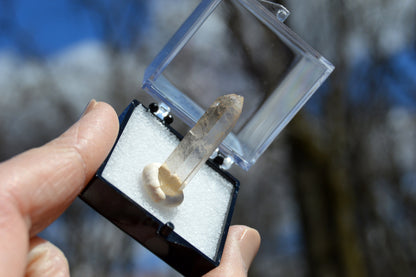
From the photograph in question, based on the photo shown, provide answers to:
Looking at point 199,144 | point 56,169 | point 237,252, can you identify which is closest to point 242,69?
point 199,144

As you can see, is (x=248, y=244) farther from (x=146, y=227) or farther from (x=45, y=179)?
(x=45, y=179)

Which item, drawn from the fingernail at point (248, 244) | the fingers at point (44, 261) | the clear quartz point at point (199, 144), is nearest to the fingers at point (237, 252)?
the fingernail at point (248, 244)

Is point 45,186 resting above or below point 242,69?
below

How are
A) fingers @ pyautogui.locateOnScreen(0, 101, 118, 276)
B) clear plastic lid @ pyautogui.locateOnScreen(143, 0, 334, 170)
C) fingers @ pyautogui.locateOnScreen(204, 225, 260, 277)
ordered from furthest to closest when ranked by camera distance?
clear plastic lid @ pyautogui.locateOnScreen(143, 0, 334, 170), fingers @ pyautogui.locateOnScreen(204, 225, 260, 277), fingers @ pyautogui.locateOnScreen(0, 101, 118, 276)

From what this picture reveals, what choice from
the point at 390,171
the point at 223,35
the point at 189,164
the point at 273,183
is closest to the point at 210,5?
the point at 223,35

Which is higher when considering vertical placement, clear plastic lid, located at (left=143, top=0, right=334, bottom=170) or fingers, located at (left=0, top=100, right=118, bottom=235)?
clear plastic lid, located at (left=143, top=0, right=334, bottom=170)

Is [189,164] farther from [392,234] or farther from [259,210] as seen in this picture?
[259,210]

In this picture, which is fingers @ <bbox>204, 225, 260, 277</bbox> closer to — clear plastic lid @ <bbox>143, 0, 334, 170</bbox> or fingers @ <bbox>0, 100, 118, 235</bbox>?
clear plastic lid @ <bbox>143, 0, 334, 170</bbox>

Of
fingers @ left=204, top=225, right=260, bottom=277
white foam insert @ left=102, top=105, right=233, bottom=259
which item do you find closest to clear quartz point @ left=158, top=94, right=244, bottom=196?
white foam insert @ left=102, top=105, right=233, bottom=259
